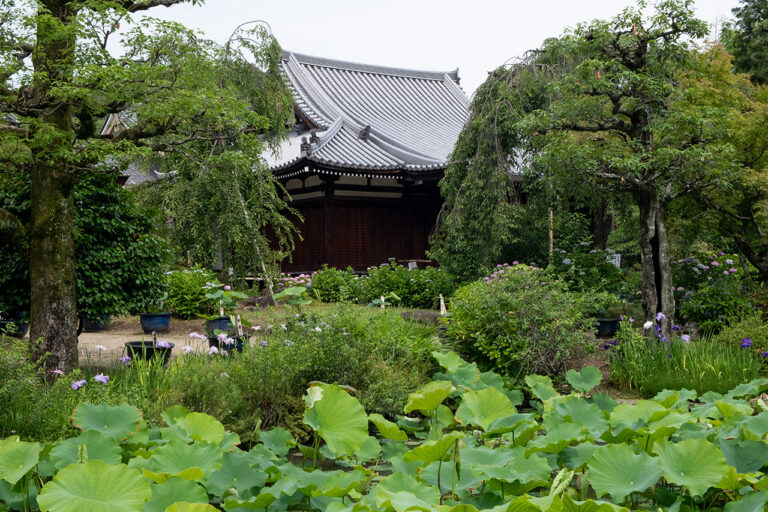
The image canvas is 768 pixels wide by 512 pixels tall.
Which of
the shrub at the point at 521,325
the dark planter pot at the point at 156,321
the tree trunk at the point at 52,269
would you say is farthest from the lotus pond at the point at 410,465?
the dark planter pot at the point at 156,321

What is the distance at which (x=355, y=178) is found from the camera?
14102 millimetres

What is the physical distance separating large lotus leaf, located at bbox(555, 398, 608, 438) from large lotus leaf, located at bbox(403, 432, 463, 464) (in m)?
0.91

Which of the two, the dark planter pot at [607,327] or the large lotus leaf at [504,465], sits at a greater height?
the large lotus leaf at [504,465]

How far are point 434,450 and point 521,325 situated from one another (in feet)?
13.2

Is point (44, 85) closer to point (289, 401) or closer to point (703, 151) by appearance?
point (289, 401)

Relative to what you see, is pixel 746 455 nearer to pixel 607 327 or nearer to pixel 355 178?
pixel 607 327

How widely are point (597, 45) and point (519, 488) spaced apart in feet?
19.2

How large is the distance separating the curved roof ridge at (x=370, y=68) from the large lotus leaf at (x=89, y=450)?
664 inches

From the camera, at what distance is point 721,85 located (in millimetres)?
8688

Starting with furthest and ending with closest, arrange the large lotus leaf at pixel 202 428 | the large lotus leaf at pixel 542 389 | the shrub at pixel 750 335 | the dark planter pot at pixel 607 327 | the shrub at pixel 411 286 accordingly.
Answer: the shrub at pixel 411 286, the dark planter pot at pixel 607 327, the shrub at pixel 750 335, the large lotus leaf at pixel 542 389, the large lotus leaf at pixel 202 428

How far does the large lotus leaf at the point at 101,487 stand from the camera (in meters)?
1.78

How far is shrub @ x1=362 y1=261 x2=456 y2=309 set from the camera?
1138cm

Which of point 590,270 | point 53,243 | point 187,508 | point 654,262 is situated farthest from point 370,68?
point 187,508

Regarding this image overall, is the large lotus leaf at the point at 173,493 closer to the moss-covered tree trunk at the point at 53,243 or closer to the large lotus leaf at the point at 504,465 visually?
the large lotus leaf at the point at 504,465
